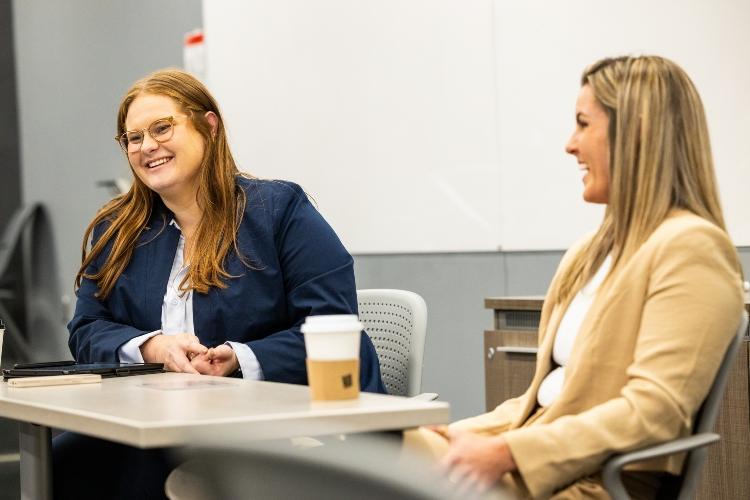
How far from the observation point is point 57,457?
2.42 meters

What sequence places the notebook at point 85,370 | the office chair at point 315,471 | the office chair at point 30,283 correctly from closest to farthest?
the office chair at point 315,471 → the notebook at point 85,370 → the office chair at point 30,283

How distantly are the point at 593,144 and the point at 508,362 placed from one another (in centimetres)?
169

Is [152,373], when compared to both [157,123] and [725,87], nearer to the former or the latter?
[157,123]

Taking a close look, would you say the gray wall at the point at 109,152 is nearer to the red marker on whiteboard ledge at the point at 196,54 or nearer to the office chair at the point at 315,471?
the red marker on whiteboard ledge at the point at 196,54

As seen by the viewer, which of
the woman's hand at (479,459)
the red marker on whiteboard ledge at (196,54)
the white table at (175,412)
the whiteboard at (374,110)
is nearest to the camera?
the white table at (175,412)

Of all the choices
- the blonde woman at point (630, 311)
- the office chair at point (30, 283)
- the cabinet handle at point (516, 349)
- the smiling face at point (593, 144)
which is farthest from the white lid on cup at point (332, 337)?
the office chair at point (30, 283)

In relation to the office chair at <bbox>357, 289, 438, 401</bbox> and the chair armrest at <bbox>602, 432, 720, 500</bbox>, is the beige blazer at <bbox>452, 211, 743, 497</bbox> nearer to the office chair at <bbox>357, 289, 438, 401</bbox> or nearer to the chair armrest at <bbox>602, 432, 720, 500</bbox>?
the chair armrest at <bbox>602, 432, 720, 500</bbox>

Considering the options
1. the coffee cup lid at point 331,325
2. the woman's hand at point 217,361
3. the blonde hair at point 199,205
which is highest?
the blonde hair at point 199,205

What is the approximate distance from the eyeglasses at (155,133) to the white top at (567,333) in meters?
1.14

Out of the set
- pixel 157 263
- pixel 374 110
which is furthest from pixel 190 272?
pixel 374 110

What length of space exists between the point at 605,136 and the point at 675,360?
0.46 m

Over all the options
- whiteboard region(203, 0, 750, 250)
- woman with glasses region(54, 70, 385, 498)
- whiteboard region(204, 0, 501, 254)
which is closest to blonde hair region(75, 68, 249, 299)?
woman with glasses region(54, 70, 385, 498)

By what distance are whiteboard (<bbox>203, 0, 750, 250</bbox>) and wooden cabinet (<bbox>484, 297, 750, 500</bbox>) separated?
53cm

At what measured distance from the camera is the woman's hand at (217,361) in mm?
2389
